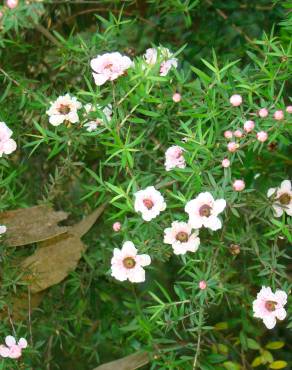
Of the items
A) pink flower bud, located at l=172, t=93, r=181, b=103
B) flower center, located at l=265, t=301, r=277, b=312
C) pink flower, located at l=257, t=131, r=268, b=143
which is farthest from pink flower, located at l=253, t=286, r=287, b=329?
pink flower bud, located at l=172, t=93, r=181, b=103

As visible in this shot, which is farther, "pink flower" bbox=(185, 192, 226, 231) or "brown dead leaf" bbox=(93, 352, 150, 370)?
"brown dead leaf" bbox=(93, 352, 150, 370)

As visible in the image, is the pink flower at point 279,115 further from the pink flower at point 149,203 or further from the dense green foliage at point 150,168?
the pink flower at point 149,203

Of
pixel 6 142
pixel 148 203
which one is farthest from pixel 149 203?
pixel 6 142

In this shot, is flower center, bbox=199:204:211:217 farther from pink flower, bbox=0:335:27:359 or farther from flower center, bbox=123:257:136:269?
pink flower, bbox=0:335:27:359

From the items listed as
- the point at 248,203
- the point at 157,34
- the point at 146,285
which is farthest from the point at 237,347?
the point at 157,34

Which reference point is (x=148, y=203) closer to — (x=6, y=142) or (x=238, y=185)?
(x=238, y=185)

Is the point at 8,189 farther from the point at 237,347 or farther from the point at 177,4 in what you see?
the point at 237,347
